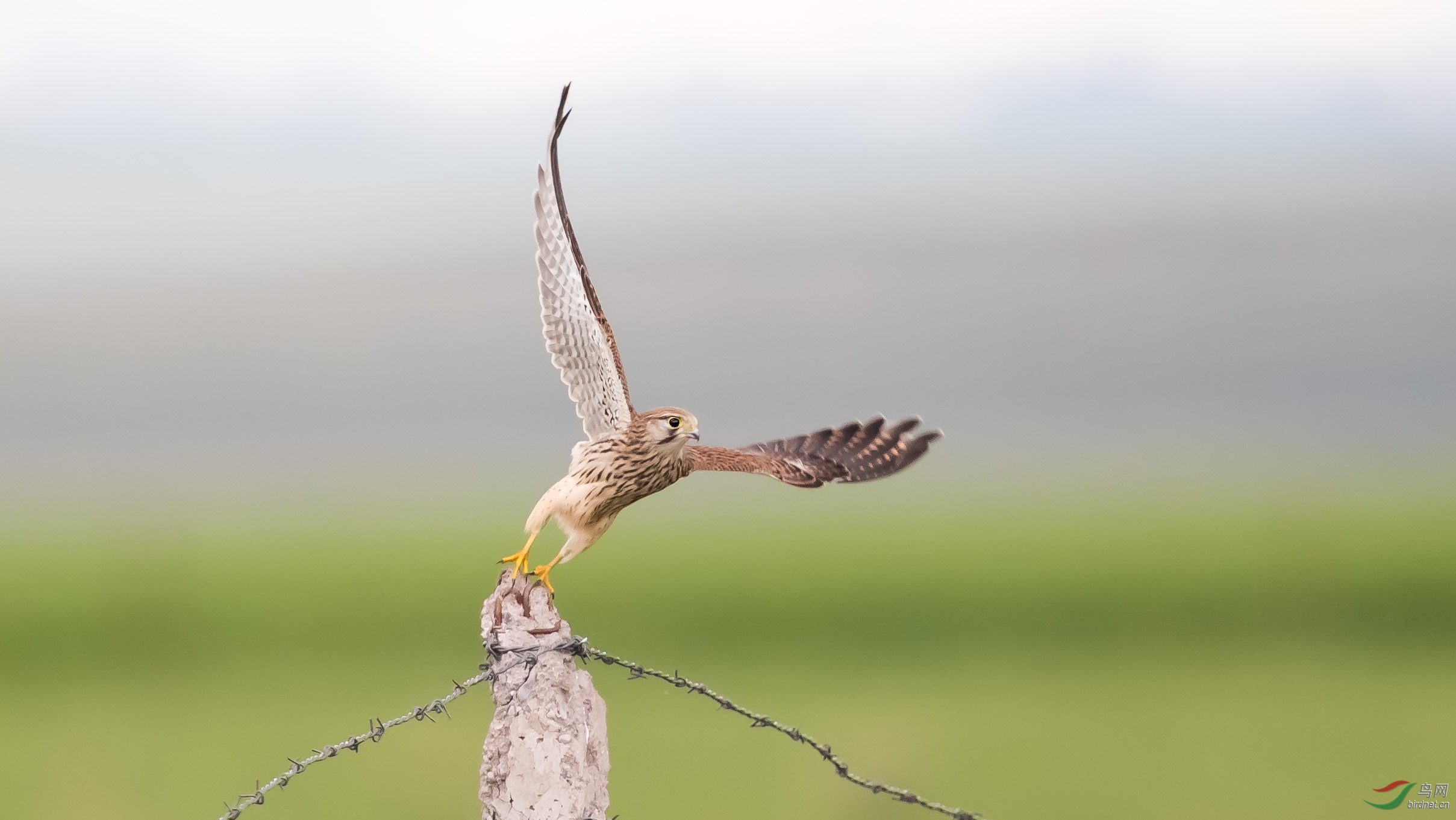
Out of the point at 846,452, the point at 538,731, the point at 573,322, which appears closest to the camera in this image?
the point at 538,731

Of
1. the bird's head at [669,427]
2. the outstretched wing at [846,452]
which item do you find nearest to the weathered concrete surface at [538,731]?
the bird's head at [669,427]

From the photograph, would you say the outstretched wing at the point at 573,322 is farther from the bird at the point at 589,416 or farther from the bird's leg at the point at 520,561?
the bird's leg at the point at 520,561

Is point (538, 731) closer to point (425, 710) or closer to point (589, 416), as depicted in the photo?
point (425, 710)

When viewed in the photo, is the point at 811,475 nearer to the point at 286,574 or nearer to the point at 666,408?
the point at 666,408

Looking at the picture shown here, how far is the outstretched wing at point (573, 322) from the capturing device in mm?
2607

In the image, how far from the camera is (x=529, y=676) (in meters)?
2.28

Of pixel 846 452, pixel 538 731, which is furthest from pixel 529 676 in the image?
pixel 846 452

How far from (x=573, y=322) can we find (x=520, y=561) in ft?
2.06

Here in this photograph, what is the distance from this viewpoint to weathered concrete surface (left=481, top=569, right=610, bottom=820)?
2.27 meters

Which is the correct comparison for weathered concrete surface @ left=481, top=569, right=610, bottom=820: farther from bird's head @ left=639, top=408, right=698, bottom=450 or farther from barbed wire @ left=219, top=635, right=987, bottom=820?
bird's head @ left=639, top=408, right=698, bottom=450

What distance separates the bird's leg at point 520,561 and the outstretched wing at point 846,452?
857 millimetres

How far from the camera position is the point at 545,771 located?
2.27 meters

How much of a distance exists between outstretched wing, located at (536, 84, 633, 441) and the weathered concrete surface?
2.15 ft

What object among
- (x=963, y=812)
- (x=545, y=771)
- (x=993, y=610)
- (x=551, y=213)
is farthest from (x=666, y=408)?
(x=993, y=610)
